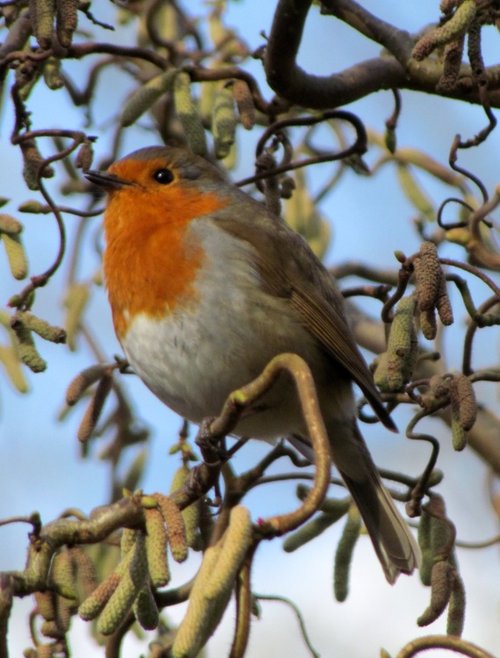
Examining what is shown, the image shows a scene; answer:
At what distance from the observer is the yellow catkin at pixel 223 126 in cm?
306

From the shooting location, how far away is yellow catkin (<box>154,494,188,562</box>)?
6.30ft

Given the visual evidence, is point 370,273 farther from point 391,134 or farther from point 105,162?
point 105,162

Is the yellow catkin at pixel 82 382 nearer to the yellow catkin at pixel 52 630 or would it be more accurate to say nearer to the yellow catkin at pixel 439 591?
the yellow catkin at pixel 52 630

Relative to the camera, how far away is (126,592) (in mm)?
1908

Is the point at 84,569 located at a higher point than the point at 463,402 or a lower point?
lower

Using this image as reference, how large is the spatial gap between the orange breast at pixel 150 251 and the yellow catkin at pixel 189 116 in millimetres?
348

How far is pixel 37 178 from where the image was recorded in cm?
277

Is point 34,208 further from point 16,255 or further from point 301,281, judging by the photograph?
point 301,281

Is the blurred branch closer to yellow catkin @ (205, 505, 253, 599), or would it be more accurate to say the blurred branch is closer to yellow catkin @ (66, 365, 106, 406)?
yellow catkin @ (66, 365, 106, 406)

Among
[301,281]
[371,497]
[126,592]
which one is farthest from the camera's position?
[371,497]

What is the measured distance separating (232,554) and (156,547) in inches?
12.5

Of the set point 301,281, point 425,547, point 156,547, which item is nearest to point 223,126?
point 301,281

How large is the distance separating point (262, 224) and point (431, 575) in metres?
1.43

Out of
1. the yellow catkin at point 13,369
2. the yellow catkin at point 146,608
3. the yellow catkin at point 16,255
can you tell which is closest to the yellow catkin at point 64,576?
the yellow catkin at point 146,608
